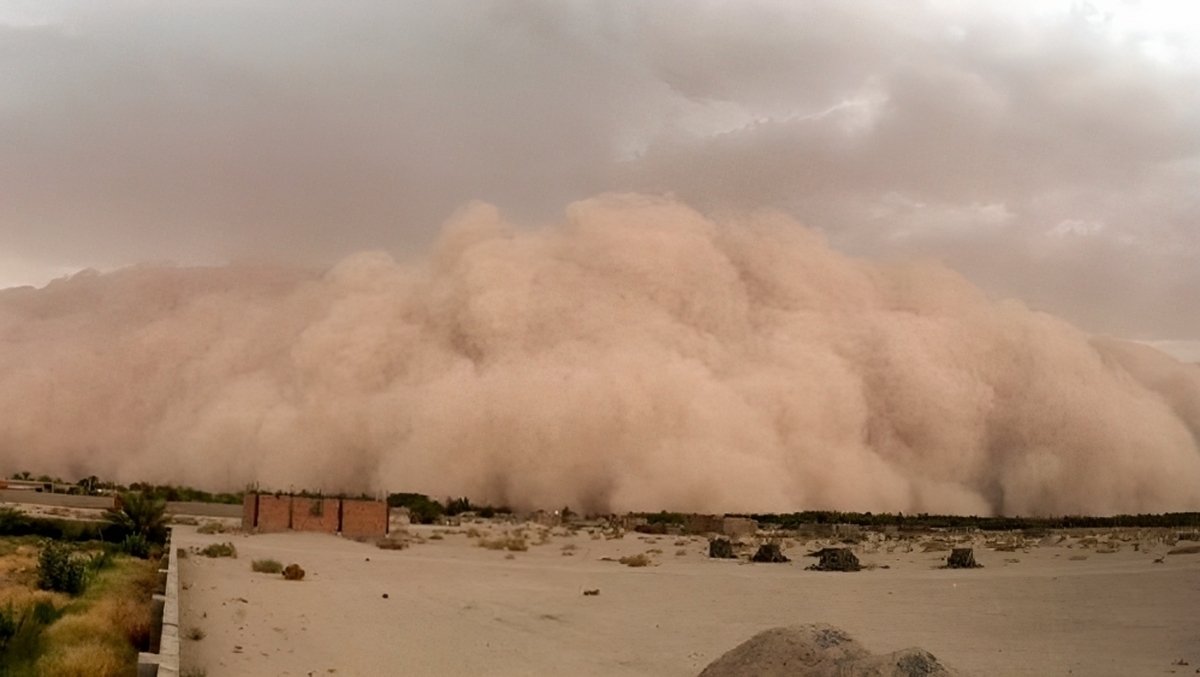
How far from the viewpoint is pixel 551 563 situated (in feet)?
101

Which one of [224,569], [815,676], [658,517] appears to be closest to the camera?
[815,676]

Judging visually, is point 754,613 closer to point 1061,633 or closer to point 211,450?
point 1061,633

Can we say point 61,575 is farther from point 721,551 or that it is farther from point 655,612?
point 721,551

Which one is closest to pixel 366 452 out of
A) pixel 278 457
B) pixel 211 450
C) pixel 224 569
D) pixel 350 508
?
pixel 278 457

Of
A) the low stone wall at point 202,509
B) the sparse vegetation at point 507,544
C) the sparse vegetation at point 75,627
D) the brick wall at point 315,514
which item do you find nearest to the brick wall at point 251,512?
the brick wall at point 315,514

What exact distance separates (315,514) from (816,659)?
3209 cm

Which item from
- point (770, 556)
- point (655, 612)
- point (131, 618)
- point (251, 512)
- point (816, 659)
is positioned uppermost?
point (816, 659)

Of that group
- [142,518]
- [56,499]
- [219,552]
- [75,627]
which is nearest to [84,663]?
[75,627]

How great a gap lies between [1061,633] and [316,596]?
1364 centimetres

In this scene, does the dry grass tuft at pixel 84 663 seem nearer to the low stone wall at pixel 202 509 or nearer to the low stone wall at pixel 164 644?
the low stone wall at pixel 164 644

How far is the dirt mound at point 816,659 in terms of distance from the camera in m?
8.37

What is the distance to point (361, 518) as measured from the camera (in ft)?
126

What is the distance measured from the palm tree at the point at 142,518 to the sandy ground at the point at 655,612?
4.75m

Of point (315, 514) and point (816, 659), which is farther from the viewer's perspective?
point (315, 514)
